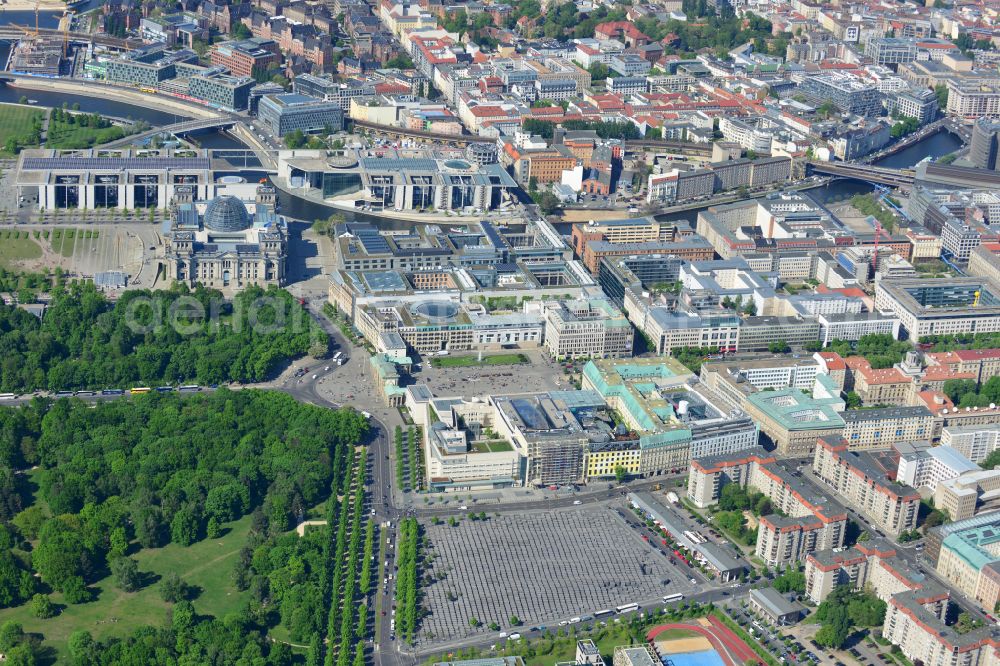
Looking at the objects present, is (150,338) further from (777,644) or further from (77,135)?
(777,644)

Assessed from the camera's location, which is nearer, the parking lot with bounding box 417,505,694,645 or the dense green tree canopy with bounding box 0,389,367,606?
the parking lot with bounding box 417,505,694,645

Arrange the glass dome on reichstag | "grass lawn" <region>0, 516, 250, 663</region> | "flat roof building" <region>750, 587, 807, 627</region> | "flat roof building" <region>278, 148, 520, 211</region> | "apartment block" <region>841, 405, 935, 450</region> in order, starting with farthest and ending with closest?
1. "flat roof building" <region>278, 148, 520, 211</region>
2. the glass dome on reichstag
3. "apartment block" <region>841, 405, 935, 450</region>
4. "flat roof building" <region>750, 587, 807, 627</region>
5. "grass lawn" <region>0, 516, 250, 663</region>

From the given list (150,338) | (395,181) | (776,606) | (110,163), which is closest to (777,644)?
(776,606)

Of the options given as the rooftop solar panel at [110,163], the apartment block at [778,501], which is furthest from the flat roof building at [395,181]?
the apartment block at [778,501]

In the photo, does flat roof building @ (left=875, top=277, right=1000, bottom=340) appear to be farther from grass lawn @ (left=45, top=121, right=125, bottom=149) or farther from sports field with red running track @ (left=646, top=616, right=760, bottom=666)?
grass lawn @ (left=45, top=121, right=125, bottom=149)

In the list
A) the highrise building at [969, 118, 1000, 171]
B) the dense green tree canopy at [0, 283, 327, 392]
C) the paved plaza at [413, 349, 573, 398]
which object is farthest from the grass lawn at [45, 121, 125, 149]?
the highrise building at [969, 118, 1000, 171]

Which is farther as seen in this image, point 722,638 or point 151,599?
point 151,599
